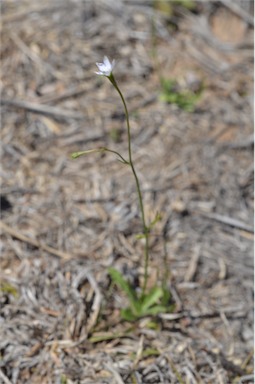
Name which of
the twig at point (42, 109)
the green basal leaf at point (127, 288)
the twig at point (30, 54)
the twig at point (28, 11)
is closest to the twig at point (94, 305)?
the green basal leaf at point (127, 288)

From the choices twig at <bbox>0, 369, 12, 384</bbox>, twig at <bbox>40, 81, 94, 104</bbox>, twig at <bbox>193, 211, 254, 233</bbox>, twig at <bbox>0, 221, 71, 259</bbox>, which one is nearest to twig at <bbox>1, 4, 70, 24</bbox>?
twig at <bbox>40, 81, 94, 104</bbox>

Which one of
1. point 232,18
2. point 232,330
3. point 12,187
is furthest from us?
point 232,18

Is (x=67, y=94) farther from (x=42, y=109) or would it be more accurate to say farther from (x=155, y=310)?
(x=155, y=310)

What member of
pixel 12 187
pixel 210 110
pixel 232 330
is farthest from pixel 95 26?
pixel 232 330

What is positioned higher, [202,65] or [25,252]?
[202,65]

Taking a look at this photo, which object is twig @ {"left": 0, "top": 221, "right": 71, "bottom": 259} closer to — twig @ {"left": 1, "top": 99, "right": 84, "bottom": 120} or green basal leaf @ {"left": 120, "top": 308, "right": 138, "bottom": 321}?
green basal leaf @ {"left": 120, "top": 308, "right": 138, "bottom": 321}

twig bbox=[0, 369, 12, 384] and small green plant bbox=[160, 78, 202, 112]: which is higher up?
small green plant bbox=[160, 78, 202, 112]

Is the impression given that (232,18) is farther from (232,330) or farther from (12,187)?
(232,330)
